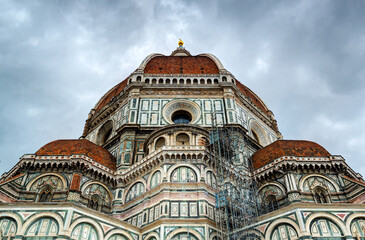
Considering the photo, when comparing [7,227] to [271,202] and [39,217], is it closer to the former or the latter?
[39,217]

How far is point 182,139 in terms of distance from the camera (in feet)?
73.4

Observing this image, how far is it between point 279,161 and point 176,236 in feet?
27.6

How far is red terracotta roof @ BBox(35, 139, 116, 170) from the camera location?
21828 mm

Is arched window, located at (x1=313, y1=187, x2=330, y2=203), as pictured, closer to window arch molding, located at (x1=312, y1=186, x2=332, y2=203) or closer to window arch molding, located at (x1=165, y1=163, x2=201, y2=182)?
window arch molding, located at (x1=312, y1=186, x2=332, y2=203)

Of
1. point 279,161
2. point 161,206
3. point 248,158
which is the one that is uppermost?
point 248,158

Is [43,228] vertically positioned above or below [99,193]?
below

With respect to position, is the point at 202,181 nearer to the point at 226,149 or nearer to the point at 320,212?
the point at 226,149

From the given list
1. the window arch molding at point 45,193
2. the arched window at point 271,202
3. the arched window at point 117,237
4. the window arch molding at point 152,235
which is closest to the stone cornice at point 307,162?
the arched window at point 271,202

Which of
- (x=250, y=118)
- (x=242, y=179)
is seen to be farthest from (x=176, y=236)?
(x=250, y=118)

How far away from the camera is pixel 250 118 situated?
29375mm

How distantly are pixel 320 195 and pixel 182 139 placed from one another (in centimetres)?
931

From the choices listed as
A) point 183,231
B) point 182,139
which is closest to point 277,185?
point 182,139

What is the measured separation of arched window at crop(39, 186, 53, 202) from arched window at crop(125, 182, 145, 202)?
183 inches

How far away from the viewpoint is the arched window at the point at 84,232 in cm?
1646
